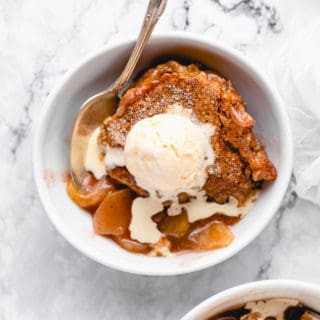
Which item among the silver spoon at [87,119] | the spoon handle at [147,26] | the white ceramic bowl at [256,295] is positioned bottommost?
the white ceramic bowl at [256,295]

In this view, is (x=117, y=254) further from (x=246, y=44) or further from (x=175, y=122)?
(x=246, y=44)

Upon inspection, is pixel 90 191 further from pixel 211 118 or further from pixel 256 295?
pixel 256 295

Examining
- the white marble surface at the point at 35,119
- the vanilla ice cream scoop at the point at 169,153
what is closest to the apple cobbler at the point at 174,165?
Answer: the vanilla ice cream scoop at the point at 169,153

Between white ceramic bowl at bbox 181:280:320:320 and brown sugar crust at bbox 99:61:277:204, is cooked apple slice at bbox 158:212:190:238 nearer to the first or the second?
brown sugar crust at bbox 99:61:277:204


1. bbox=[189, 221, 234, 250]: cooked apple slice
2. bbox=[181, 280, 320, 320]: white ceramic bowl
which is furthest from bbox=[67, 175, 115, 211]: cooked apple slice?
bbox=[181, 280, 320, 320]: white ceramic bowl

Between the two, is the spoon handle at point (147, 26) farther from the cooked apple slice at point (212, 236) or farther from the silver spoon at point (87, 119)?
the cooked apple slice at point (212, 236)

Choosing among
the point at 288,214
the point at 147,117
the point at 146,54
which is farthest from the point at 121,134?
the point at 288,214

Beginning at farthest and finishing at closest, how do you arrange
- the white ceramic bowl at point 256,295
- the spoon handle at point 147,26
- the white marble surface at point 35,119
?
the white marble surface at point 35,119
the spoon handle at point 147,26
the white ceramic bowl at point 256,295
